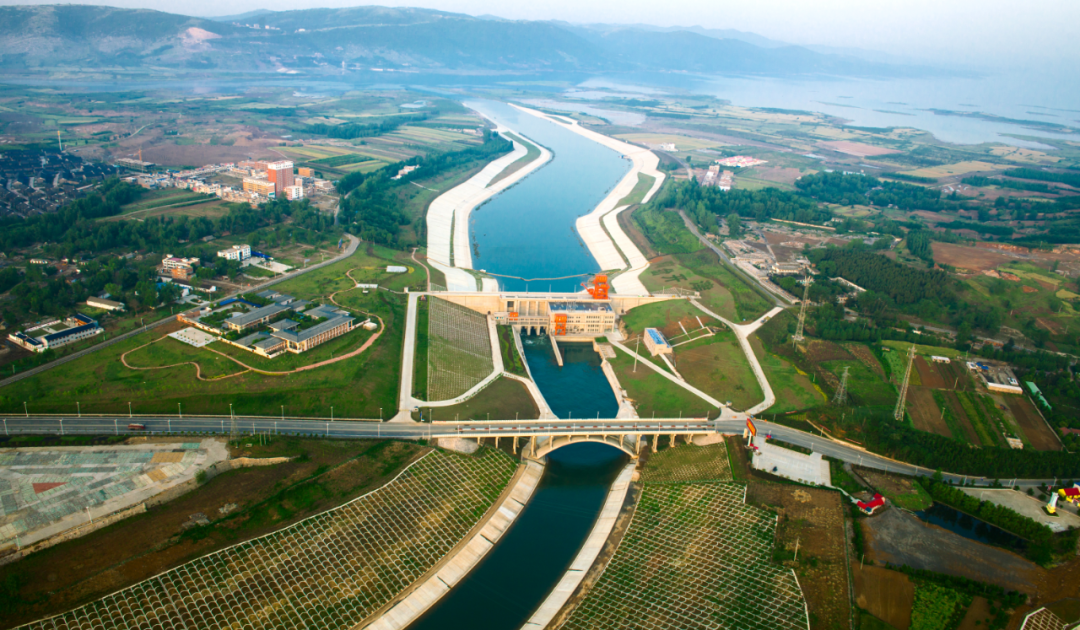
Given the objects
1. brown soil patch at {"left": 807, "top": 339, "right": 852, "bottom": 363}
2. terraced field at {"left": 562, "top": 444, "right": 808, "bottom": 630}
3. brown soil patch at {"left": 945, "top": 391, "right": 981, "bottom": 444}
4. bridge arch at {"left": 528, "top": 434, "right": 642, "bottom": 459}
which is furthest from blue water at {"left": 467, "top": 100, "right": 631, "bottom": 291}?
terraced field at {"left": 562, "top": 444, "right": 808, "bottom": 630}

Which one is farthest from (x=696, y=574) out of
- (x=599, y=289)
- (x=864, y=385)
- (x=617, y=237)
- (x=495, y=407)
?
(x=617, y=237)

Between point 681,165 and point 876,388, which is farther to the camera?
point 681,165

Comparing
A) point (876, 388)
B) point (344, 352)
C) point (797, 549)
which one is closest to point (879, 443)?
point (876, 388)

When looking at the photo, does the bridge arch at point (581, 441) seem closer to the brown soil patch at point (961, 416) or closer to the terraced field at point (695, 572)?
the terraced field at point (695, 572)

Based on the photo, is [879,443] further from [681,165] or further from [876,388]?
[681,165]

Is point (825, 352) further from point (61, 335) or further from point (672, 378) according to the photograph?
point (61, 335)

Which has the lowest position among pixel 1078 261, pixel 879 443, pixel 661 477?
pixel 661 477
